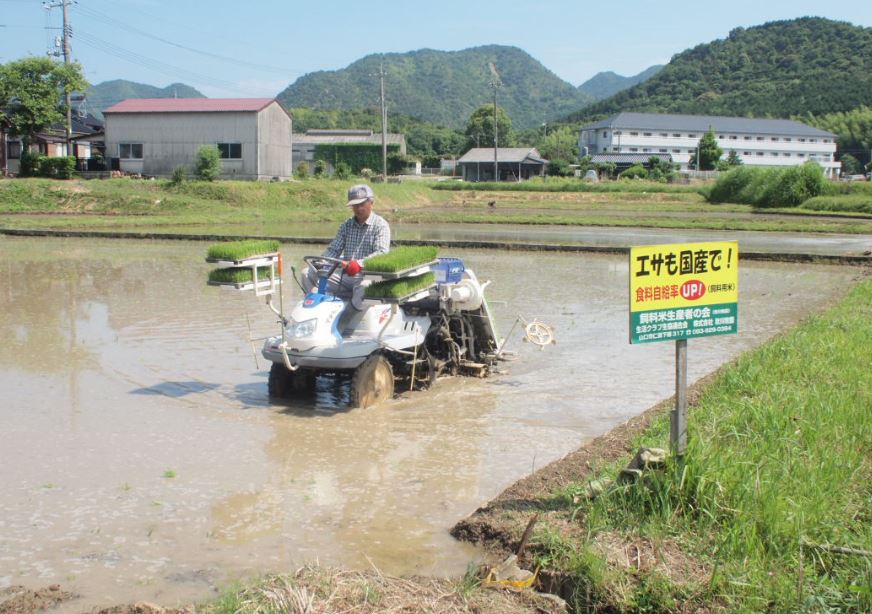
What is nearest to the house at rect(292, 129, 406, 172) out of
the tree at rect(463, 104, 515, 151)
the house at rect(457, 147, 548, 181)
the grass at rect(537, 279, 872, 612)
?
the house at rect(457, 147, 548, 181)

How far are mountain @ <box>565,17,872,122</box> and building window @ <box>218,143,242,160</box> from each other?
8034 centimetres

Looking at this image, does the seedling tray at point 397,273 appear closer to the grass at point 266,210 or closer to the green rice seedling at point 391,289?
the green rice seedling at point 391,289

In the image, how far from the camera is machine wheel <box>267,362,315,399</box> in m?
7.70

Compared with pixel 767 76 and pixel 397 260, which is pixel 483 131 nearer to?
pixel 767 76

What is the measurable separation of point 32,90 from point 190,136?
7172 mm

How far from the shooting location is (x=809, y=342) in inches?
350

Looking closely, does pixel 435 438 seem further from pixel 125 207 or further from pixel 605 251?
pixel 125 207

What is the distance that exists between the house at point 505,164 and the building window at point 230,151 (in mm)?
33559

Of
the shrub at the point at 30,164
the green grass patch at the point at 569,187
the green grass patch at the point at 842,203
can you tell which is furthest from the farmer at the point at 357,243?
the green grass patch at the point at 569,187

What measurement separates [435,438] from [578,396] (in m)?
1.99

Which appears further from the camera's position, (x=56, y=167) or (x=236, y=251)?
(x=56, y=167)

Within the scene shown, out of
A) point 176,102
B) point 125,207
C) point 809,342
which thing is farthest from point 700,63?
point 809,342

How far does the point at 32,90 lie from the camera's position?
36.5 m

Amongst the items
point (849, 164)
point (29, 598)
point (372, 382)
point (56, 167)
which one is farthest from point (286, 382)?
point (849, 164)
